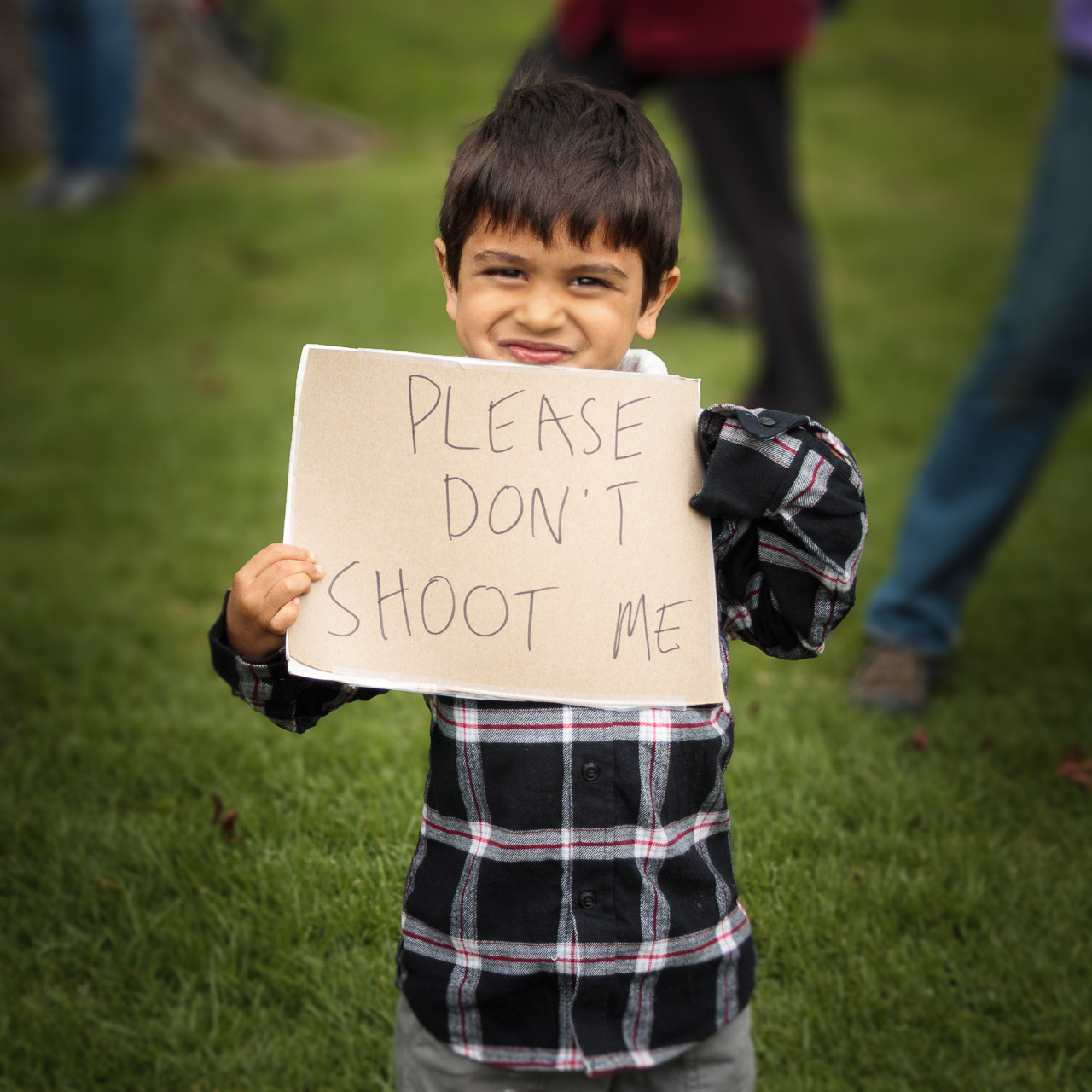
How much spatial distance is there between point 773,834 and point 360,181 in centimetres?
670

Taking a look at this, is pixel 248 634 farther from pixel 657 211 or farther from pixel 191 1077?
pixel 191 1077

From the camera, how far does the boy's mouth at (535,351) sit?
1456 mm

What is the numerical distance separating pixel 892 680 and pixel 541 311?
1786mm

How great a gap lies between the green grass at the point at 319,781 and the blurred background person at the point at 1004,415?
0.55 feet

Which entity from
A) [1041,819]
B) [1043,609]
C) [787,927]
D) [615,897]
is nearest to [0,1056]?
[615,897]

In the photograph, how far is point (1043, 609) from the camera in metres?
3.39

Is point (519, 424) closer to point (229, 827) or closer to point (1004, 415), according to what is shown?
point (229, 827)

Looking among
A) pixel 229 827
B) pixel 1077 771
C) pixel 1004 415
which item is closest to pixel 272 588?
pixel 229 827

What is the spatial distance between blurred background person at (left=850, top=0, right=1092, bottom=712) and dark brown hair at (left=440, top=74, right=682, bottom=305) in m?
1.47

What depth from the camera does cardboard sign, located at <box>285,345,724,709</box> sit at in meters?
1.45

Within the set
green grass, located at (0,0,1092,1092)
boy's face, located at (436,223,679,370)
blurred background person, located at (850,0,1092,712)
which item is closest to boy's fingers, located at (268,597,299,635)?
boy's face, located at (436,223,679,370)

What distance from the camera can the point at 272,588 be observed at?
142 centimetres

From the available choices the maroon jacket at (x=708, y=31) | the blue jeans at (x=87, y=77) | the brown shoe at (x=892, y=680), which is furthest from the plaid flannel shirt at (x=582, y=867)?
the blue jeans at (x=87, y=77)

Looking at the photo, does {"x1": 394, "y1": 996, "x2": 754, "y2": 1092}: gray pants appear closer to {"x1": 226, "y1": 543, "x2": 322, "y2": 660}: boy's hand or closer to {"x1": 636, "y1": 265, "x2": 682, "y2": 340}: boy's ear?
{"x1": 226, "y1": 543, "x2": 322, "y2": 660}: boy's hand
